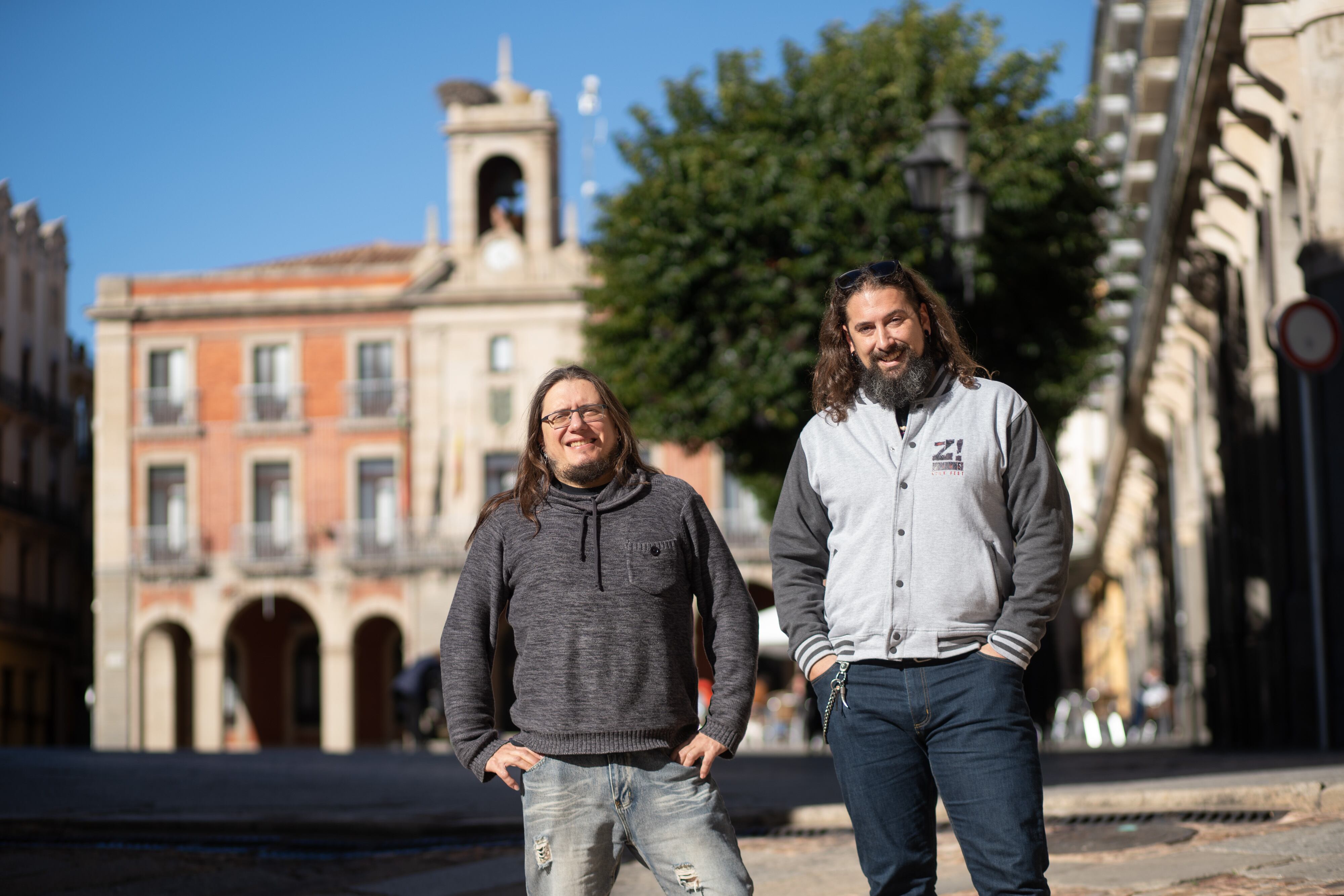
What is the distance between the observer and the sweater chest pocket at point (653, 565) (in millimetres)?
3826

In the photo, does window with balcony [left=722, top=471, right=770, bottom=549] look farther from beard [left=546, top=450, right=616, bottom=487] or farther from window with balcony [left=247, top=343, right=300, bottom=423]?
beard [left=546, top=450, right=616, bottom=487]

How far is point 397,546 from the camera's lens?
4325 cm

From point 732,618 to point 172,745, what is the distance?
42.2 m

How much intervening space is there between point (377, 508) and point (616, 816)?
134 ft

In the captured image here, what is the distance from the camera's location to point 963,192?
1438 cm

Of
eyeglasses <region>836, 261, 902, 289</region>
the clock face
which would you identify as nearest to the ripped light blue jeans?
eyeglasses <region>836, 261, 902, 289</region>

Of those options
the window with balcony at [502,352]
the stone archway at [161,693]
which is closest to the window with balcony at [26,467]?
the stone archway at [161,693]

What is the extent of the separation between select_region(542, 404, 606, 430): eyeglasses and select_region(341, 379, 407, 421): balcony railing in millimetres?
40426

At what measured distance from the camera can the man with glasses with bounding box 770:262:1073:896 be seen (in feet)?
12.0

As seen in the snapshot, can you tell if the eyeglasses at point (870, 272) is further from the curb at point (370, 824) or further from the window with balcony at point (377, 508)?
the window with balcony at point (377, 508)

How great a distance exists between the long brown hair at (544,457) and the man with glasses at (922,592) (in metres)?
0.39

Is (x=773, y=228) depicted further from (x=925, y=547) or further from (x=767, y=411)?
(x=925, y=547)

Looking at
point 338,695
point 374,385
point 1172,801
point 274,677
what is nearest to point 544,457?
point 1172,801

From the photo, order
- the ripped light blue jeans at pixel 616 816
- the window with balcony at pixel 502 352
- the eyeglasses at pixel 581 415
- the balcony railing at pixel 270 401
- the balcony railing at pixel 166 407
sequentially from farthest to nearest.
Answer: the balcony railing at pixel 166 407, the balcony railing at pixel 270 401, the window with balcony at pixel 502 352, the eyeglasses at pixel 581 415, the ripped light blue jeans at pixel 616 816
